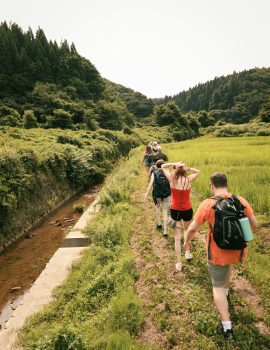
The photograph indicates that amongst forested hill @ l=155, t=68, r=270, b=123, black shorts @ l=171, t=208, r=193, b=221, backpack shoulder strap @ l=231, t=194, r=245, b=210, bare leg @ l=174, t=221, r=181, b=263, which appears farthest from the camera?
forested hill @ l=155, t=68, r=270, b=123

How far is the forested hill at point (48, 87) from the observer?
38.3m

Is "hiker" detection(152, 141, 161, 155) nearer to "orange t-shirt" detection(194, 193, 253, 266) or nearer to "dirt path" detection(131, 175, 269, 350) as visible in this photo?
"dirt path" detection(131, 175, 269, 350)

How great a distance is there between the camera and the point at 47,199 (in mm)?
13664

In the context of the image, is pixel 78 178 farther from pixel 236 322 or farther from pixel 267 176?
pixel 236 322

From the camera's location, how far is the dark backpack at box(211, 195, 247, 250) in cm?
319

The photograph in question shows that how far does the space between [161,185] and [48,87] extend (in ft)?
172

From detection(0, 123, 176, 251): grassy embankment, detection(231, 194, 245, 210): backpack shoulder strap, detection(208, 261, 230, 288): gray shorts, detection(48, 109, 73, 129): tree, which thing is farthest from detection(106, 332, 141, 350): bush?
detection(48, 109, 73, 129): tree

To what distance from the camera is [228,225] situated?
3184mm

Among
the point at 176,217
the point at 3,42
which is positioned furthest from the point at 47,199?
the point at 3,42

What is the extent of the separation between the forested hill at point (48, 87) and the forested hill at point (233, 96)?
52.6 metres

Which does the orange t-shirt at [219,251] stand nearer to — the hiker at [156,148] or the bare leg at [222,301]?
the bare leg at [222,301]

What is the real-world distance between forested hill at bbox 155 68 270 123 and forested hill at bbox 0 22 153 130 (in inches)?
2072

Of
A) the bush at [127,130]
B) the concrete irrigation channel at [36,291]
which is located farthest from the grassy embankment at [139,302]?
the bush at [127,130]

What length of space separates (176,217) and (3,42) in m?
66.3
